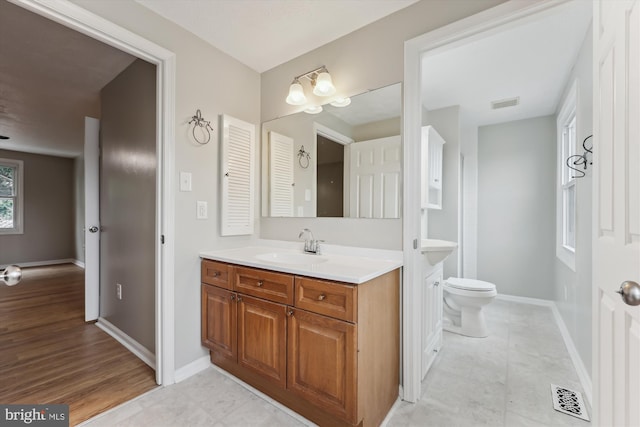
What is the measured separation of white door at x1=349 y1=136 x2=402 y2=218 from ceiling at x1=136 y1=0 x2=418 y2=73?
0.79m

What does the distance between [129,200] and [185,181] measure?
33.1 inches

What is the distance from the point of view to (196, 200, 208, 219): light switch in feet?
6.63

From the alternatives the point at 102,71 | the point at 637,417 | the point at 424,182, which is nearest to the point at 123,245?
the point at 102,71

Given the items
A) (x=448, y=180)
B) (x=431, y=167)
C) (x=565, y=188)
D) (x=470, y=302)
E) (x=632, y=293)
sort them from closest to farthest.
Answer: (x=632, y=293), (x=470, y=302), (x=431, y=167), (x=565, y=188), (x=448, y=180)

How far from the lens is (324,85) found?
6.50 ft

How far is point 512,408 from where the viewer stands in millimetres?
1637

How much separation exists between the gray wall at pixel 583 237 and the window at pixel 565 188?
1.41 feet

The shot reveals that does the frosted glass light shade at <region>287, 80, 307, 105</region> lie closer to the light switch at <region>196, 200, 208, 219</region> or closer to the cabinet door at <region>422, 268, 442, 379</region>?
the light switch at <region>196, 200, 208, 219</region>

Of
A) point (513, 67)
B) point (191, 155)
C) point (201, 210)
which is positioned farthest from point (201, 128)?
point (513, 67)

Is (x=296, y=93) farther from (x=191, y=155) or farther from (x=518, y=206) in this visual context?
(x=518, y=206)

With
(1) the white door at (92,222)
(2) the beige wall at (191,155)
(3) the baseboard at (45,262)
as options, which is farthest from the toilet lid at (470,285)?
(3) the baseboard at (45,262)

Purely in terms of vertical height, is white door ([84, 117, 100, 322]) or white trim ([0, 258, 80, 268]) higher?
white door ([84, 117, 100, 322])

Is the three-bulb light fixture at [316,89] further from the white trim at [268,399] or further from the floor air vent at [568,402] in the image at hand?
the floor air vent at [568,402]

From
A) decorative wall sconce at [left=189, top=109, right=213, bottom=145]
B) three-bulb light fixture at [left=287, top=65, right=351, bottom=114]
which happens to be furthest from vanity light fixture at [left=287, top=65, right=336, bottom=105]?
decorative wall sconce at [left=189, top=109, right=213, bottom=145]
